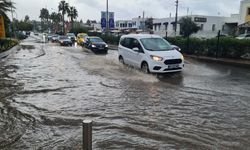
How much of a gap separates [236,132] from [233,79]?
656 cm

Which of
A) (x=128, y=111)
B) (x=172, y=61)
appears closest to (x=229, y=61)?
(x=172, y=61)

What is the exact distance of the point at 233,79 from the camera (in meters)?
11.8

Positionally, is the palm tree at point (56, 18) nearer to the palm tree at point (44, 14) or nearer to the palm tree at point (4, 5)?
the palm tree at point (44, 14)

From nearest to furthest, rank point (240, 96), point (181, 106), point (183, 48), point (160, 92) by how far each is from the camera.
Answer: point (181, 106) < point (240, 96) < point (160, 92) < point (183, 48)

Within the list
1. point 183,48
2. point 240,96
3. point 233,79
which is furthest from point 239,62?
point 240,96

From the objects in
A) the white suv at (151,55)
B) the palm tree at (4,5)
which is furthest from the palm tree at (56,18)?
the white suv at (151,55)

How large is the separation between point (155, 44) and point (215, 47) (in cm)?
632

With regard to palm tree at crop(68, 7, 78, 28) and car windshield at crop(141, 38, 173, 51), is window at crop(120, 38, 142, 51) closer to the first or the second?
car windshield at crop(141, 38, 173, 51)

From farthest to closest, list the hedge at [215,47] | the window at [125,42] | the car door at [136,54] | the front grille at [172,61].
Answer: the hedge at [215,47]
the window at [125,42]
the car door at [136,54]
the front grille at [172,61]

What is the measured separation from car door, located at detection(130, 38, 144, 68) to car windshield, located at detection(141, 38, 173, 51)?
30 centimetres

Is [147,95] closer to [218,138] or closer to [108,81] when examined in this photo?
[108,81]

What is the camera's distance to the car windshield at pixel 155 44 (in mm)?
13120

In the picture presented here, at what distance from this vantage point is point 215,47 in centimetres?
1812

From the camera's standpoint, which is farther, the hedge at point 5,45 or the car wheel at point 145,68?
the hedge at point 5,45
